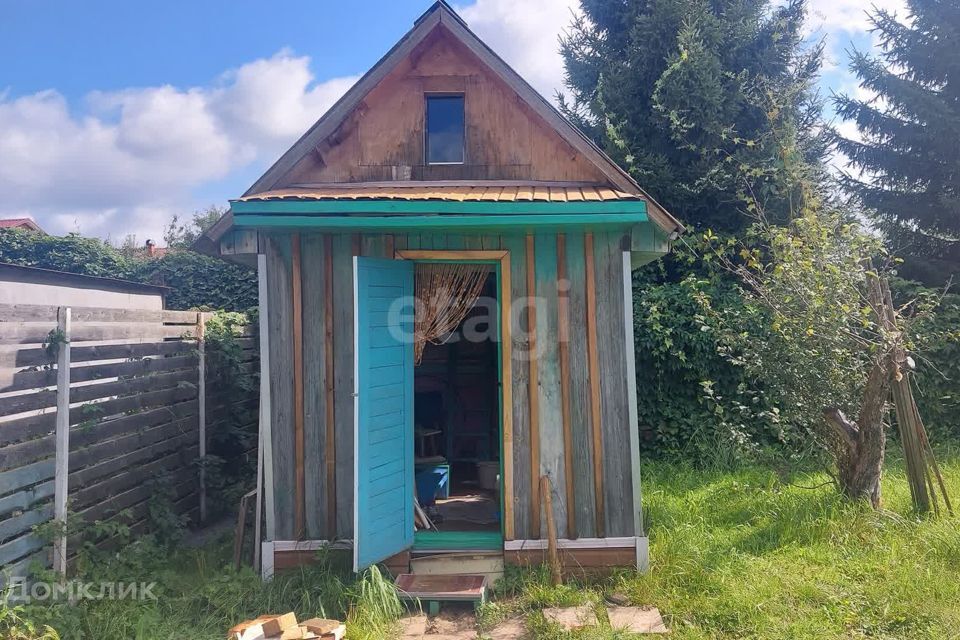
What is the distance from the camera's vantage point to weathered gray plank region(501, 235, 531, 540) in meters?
4.38

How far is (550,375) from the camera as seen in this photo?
4.43 metres

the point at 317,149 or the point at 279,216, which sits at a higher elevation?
the point at 317,149

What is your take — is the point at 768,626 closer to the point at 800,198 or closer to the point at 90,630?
the point at 90,630

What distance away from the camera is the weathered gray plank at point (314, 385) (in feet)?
14.3

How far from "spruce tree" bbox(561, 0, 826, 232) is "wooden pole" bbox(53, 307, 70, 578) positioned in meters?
8.03

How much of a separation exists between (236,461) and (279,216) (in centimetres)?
375

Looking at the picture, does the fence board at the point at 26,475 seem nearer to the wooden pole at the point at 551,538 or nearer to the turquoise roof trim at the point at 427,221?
the turquoise roof trim at the point at 427,221

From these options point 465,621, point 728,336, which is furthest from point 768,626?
point 728,336

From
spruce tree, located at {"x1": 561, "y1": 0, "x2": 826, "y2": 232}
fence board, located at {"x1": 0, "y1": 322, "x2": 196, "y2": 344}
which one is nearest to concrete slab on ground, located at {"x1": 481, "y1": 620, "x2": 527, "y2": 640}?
fence board, located at {"x1": 0, "y1": 322, "x2": 196, "y2": 344}

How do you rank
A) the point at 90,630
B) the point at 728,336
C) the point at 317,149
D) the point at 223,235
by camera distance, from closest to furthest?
the point at 90,630
the point at 223,235
the point at 317,149
the point at 728,336

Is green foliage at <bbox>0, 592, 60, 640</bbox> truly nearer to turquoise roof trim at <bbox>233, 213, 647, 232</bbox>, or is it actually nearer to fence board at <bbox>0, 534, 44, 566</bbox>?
fence board at <bbox>0, 534, 44, 566</bbox>

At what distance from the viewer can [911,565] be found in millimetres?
3986

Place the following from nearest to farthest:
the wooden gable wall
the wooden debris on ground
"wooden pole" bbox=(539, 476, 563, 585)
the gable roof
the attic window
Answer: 1. the wooden debris on ground
2. "wooden pole" bbox=(539, 476, 563, 585)
3. the gable roof
4. the wooden gable wall
5. the attic window

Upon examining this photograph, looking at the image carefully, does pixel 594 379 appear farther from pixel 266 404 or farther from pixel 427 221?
pixel 266 404
